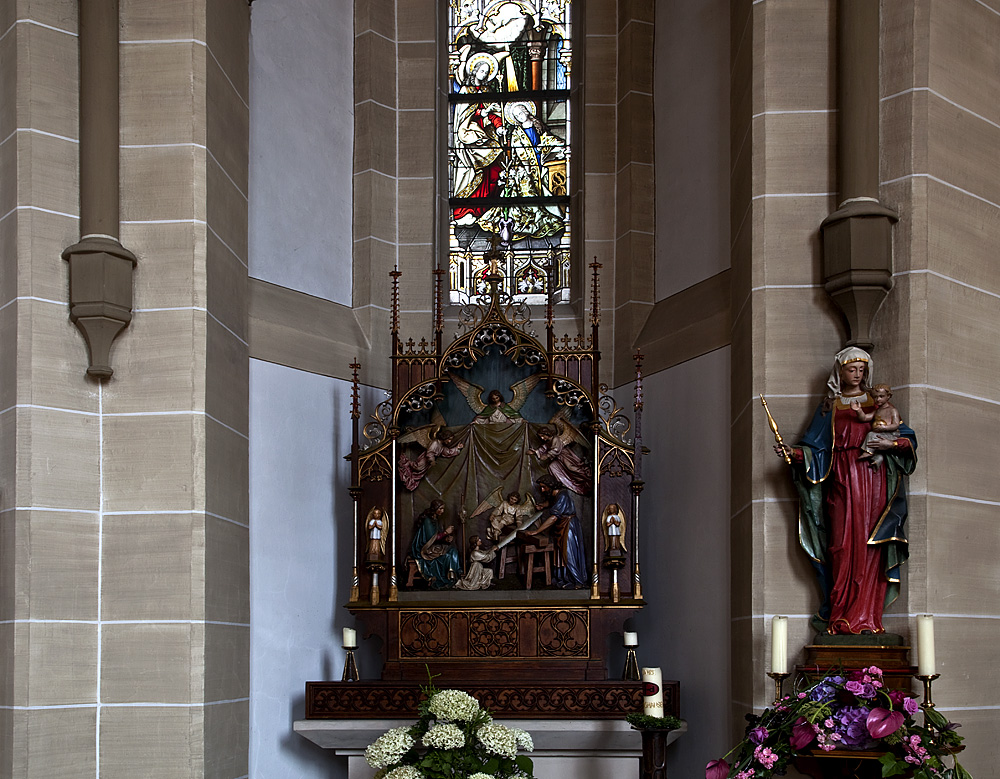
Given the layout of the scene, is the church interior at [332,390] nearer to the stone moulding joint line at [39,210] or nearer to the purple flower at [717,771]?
the stone moulding joint line at [39,210]

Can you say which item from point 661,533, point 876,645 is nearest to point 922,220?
point 876,645

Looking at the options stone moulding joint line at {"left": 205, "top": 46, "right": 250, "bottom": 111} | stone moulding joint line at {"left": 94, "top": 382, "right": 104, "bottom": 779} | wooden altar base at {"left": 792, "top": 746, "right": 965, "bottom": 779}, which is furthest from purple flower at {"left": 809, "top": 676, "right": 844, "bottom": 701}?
stone moulding joint line at {"left": 205, "top": 46, "right": 250, "bottom": 111}

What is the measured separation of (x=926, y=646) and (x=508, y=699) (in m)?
2.52

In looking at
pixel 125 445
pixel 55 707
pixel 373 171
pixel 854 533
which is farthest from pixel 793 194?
pixel 55 707

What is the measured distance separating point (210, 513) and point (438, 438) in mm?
1771

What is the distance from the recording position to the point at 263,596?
7.52 metres

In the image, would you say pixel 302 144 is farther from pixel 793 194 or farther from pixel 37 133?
pixel 793 194

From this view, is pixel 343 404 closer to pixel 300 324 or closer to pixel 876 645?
pixel 300 324

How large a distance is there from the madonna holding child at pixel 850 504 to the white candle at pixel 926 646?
1.48ft

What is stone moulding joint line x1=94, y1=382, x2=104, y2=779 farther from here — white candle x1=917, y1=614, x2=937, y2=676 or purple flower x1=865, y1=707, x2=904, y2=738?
white candle x1=917, y1=614, x2=937, y2=676

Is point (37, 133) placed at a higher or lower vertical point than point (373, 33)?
lower

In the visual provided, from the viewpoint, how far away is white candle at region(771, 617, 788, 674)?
570 centimetres

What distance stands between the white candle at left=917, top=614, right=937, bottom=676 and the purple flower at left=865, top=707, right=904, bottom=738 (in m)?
0.47

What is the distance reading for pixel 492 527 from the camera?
25.3ft
